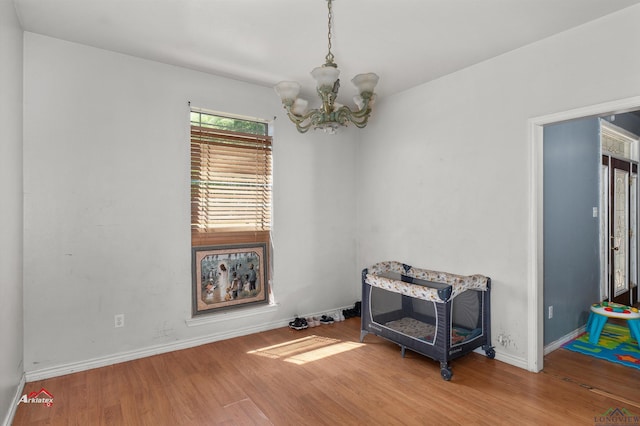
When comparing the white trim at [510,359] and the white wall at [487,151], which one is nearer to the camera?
the white wall at [487,151]

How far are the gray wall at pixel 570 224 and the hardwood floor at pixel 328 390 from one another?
0.54 metres

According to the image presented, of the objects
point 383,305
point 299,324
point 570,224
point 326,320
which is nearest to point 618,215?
point 570,224

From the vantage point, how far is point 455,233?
135 inches

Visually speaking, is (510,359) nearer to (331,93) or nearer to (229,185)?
(331,93)

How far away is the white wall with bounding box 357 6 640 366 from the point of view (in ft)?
8.28

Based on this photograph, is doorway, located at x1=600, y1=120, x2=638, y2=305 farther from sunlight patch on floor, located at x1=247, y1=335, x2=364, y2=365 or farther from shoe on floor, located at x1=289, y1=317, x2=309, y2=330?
shoe on floor, located at x1=289, y1=317, x2=309, y2=330

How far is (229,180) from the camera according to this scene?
364 cm

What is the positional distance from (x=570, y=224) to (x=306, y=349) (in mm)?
2896

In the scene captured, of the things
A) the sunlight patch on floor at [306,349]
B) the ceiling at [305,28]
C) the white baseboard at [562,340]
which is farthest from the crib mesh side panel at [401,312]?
the ceiling at [305,28]

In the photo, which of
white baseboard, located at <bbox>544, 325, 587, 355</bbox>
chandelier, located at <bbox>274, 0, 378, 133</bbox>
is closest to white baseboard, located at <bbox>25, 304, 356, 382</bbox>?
chandelier, located at <bbox>274, 0, 378, 133</bbox>

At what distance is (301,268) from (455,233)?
175 cm

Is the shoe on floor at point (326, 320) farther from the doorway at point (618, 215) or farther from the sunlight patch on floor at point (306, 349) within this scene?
the doorway at point (618, 215)

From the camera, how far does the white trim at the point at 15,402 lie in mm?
2142

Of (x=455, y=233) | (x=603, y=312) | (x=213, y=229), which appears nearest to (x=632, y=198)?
(x=603, y=312)
